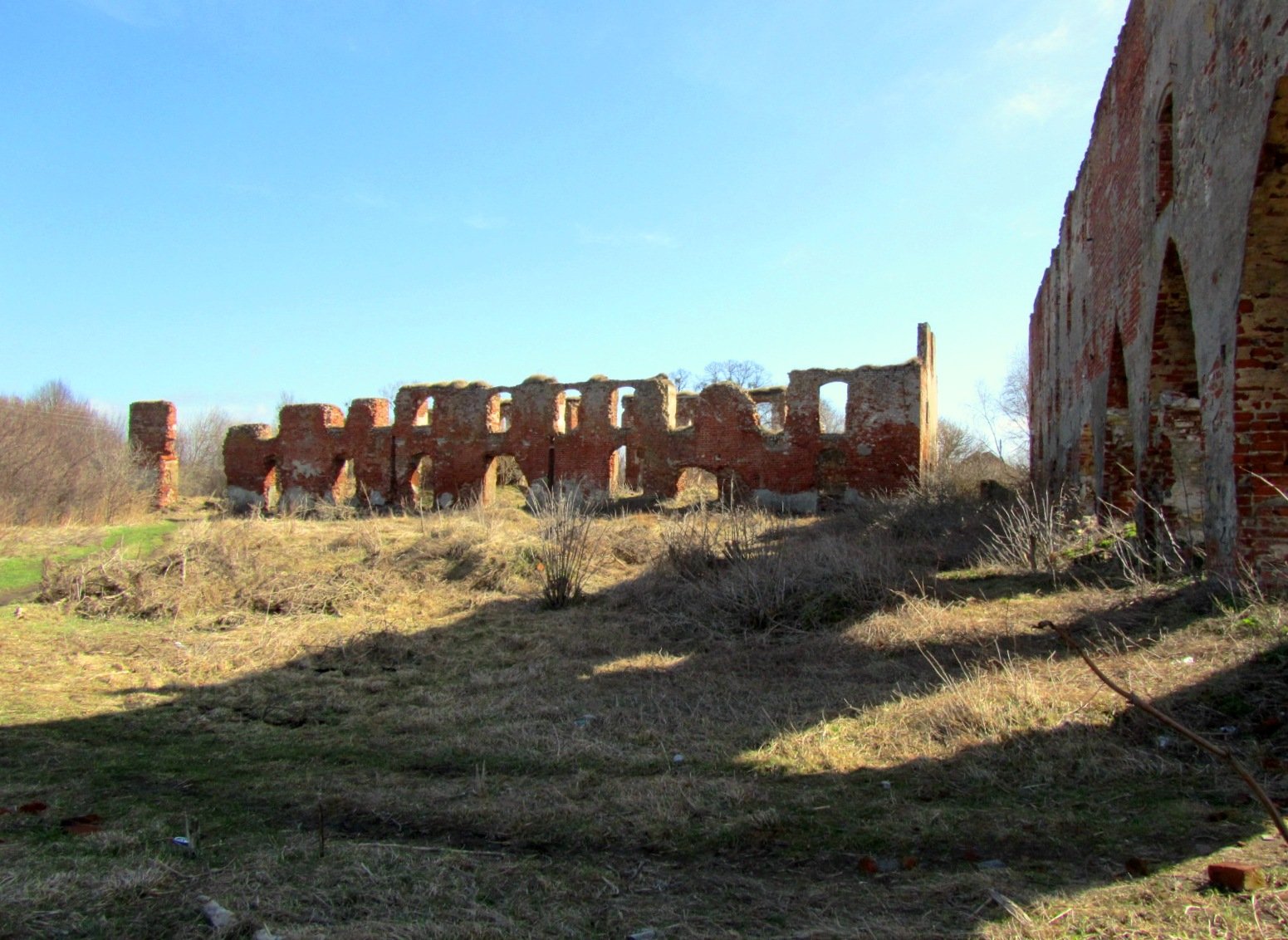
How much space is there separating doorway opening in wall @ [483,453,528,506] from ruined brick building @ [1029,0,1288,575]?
50.3 ft

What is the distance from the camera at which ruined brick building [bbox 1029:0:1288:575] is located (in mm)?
5957

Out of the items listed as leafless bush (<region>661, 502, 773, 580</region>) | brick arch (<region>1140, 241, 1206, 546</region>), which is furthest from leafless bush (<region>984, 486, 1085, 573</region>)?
leafless bush (<region>661, 502, 773, 580</region>)

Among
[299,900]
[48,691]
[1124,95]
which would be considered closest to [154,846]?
[299,900]

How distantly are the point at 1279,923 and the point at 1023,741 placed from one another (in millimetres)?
1916

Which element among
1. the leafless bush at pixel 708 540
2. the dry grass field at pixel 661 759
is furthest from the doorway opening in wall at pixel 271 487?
the leafless bush at pixel 708 540

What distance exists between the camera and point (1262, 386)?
608 centimetres

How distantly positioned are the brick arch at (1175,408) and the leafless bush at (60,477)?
19425mm

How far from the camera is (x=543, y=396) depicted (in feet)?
81.4

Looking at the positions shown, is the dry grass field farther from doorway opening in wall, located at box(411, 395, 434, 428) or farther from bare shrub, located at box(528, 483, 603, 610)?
doorway opening in wall, located at box(411, 395, 434, 428)

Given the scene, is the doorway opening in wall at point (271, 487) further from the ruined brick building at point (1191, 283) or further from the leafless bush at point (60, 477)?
the ruined brick building at point (1191, 283)

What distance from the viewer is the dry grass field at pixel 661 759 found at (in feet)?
9.80

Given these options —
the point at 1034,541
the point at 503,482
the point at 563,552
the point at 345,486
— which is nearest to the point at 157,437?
the point at 345,486

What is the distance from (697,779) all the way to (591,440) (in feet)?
65.7

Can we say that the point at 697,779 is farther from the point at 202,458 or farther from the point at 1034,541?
the point at 202,458
